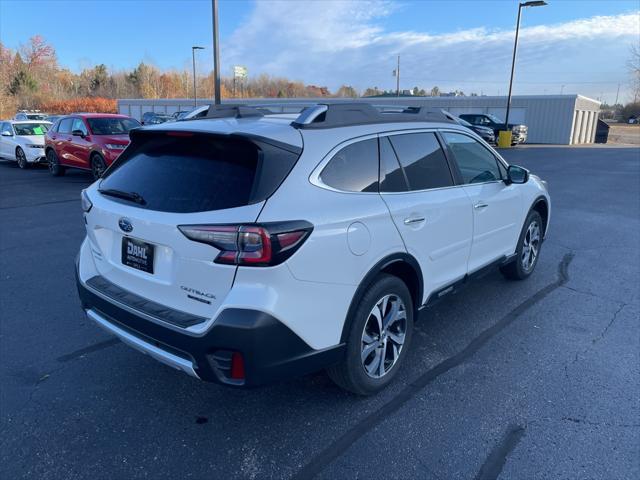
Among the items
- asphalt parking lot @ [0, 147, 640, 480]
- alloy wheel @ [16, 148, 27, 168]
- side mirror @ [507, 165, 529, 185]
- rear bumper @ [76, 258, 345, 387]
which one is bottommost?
asphalt parking lot @ [0, 147, 640, 480]

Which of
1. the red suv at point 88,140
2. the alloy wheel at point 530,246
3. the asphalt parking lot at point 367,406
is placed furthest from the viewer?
the red suv at point 88,140

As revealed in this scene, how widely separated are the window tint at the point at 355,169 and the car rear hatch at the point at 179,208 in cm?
28

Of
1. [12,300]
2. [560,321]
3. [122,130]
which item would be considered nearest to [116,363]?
[12,300]

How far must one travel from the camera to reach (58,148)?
1319 centimetres

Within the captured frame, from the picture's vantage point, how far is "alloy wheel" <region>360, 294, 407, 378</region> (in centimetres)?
304

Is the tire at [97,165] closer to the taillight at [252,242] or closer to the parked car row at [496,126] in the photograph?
the taillight at [252,242]

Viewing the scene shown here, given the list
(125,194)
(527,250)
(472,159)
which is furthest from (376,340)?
(527,250)

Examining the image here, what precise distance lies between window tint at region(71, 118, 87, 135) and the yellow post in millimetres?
22865

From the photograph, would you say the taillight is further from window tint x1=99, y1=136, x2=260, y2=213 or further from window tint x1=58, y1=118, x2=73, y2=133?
window tint x1=58, y1=118, x2=73, y2=133

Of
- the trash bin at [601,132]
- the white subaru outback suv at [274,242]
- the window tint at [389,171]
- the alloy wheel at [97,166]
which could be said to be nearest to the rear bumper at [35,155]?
the alloy wheel at [97,166]

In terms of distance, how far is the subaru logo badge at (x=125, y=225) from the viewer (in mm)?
2736

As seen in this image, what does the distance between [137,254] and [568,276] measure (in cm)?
484

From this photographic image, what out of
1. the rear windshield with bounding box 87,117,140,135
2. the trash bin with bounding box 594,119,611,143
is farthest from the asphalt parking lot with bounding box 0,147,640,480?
the trash bin with bounding box 594,119,611,143

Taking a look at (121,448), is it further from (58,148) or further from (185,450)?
(58,148)
